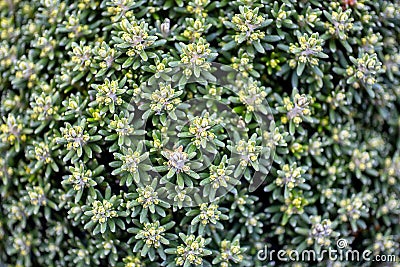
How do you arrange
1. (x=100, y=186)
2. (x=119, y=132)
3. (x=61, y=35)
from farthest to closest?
(x=61, y=35) → (x=100, y=186) → (x=119, y=132)

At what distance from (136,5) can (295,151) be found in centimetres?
91

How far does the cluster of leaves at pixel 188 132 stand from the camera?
2.00 meters

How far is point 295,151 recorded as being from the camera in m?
2.19

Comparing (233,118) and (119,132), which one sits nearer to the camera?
(119,132)

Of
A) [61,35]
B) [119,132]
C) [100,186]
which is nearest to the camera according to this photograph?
[119,132]

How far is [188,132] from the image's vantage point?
77.8 inches

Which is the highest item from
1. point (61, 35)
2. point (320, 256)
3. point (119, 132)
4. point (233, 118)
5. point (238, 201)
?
point (61, 35)

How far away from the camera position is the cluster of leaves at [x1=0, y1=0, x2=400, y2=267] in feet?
6.55

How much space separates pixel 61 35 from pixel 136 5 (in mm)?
391

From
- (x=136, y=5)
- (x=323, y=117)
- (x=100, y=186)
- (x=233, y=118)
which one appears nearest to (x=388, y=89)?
(x=323, y=117)

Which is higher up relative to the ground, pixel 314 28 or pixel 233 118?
pixel 314 28

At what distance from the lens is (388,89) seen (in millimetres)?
2377

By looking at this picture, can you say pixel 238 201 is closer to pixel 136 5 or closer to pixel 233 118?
pixel 233 118

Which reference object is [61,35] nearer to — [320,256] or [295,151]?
[295,151]
